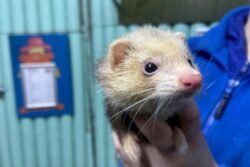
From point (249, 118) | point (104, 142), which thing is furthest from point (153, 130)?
point (104, 142)

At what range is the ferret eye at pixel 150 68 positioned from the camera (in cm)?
70

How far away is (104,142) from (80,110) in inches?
7.7

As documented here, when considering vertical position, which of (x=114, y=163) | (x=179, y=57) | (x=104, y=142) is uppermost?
(x=179, y=57)

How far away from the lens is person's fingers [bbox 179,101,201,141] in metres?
0.71

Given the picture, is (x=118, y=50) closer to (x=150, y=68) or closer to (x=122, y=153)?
(x=150, y=68)

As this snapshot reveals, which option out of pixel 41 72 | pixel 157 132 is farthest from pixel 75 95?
pixel 157 132

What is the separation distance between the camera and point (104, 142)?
5.97 feet

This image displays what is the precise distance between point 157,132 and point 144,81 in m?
0.09

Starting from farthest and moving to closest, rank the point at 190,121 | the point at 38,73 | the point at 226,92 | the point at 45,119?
1. the point at 45,119
2. the point at 38,73
3. the point at 226,92
4. the point at 190,121

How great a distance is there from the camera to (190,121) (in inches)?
28.4

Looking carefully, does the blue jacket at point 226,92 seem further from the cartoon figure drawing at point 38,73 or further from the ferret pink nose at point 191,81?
the cartoon figure drawing at point 38,73

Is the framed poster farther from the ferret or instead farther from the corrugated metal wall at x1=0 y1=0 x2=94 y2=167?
the ferret

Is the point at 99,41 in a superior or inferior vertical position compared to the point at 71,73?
superior

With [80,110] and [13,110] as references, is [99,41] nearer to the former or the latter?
[80,110]
